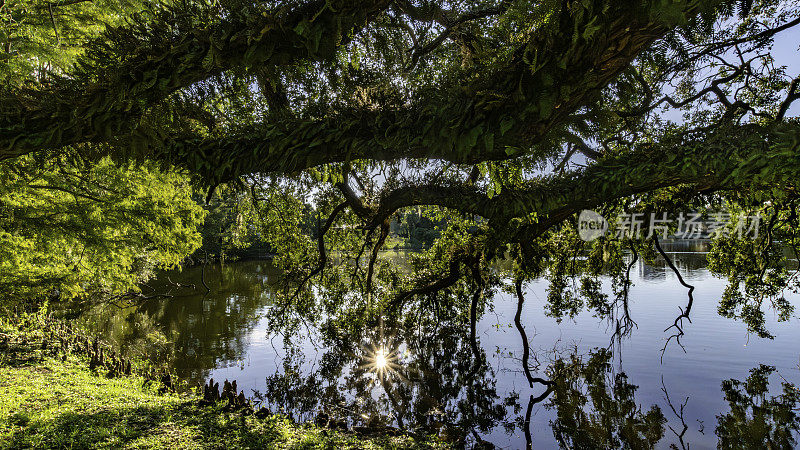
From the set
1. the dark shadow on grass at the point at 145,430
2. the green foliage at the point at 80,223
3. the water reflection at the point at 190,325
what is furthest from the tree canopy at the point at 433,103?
the water reflection at the point at 190,325

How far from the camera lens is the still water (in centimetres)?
896

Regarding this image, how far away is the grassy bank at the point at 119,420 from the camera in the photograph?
Answer: 5.47 m

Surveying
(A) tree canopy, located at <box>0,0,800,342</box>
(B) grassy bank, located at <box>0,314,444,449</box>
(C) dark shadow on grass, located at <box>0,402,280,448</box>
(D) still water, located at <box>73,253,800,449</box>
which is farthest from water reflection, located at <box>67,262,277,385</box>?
(A) tree canopy, located at <box>0,0,800,342</box>

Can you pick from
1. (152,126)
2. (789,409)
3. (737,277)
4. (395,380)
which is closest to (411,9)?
(152,126)

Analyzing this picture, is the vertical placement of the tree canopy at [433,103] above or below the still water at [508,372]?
above

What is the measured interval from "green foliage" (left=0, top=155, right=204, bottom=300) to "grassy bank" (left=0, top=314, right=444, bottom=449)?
7.38 ft

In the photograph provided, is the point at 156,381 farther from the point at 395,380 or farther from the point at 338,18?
the point at 338,18

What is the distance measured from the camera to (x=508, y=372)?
1199 centimetres

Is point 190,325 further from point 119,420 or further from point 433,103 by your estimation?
point 433,103

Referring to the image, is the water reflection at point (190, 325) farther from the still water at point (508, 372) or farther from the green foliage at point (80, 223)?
the green foliage at point (80, 223)

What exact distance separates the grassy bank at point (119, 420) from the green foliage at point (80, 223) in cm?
225

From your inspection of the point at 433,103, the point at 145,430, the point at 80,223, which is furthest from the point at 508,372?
the point at 80,223

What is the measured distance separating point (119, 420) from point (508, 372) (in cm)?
958

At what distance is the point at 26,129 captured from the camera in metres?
4.16
